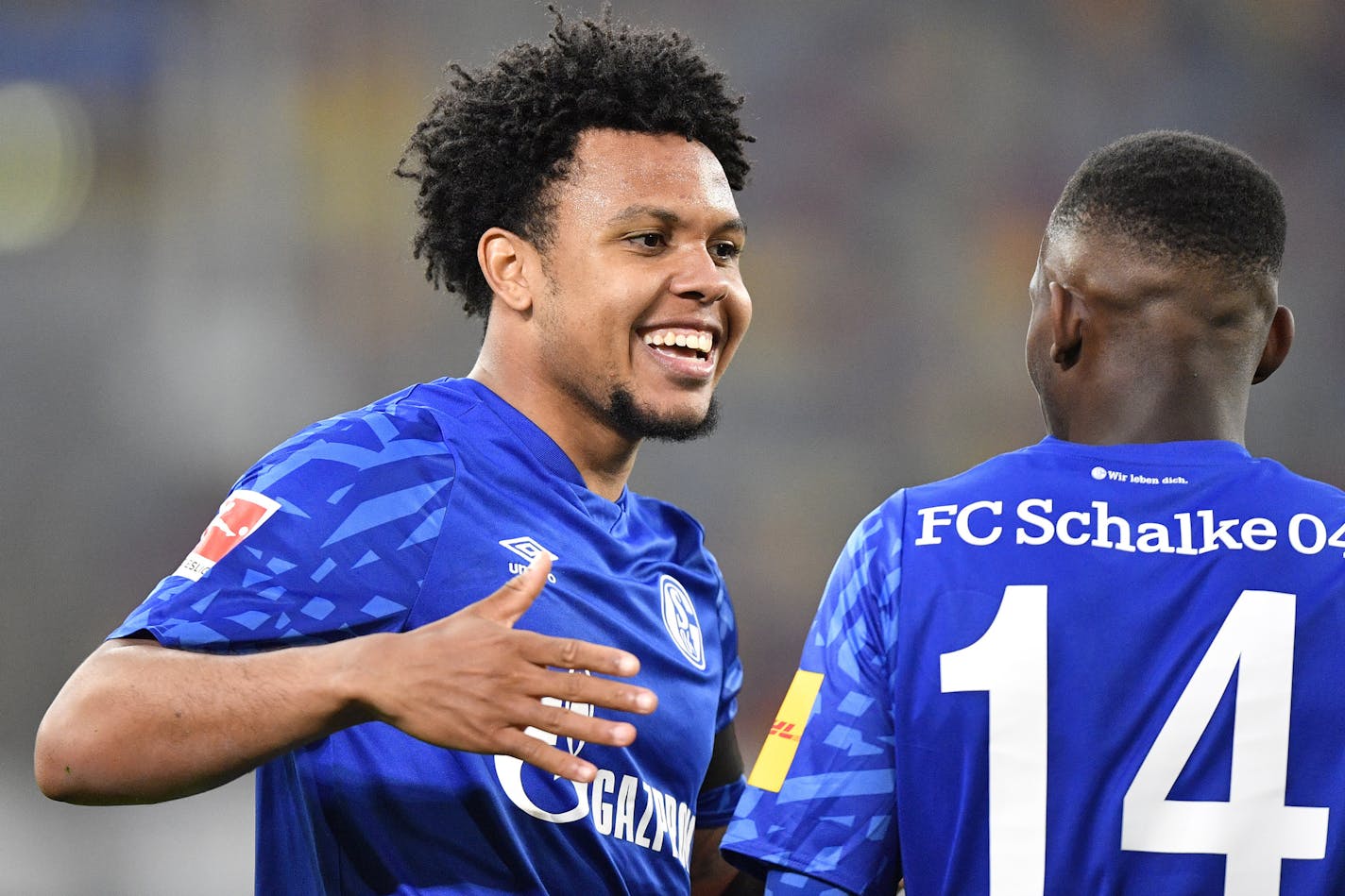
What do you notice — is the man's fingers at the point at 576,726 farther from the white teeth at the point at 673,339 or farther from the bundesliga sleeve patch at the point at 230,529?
the white teeth at the point at 673,339

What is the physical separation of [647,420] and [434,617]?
2.15ft

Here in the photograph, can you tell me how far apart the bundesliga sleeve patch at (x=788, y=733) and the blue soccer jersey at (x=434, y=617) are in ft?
1.58

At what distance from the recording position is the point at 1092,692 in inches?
63.9

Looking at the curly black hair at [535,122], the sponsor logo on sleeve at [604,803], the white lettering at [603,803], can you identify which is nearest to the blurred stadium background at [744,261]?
the curly black hair at [535,122]

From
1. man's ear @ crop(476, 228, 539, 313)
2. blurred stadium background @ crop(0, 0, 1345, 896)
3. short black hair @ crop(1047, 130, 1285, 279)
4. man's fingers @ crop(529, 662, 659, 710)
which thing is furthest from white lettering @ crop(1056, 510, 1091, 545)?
blurred stadium background @ crop(0, 0, 1345, 896)

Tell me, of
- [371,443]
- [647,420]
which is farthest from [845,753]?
[647,420]

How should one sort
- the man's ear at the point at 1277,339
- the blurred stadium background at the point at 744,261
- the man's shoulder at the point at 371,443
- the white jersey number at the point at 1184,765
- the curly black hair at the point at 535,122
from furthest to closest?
the blurred stadium background at the point at 744,261
the curly black hair at the point at 535,122
the man's shoulder at the point at 371,443
the man's ear at the point at 1277,339
the white jersey number at the point at 1184,765

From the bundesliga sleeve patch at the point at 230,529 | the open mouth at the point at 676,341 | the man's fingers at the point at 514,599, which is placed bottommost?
the man's fingers at the point at 514,599

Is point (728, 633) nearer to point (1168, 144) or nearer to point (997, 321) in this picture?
point (1168, 144)

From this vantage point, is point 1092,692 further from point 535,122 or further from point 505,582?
point 535,122

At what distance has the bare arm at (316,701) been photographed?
5.43ft

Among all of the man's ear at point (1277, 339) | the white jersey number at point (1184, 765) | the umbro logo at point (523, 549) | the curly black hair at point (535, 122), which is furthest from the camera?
the curly black hair at point (535, 122)

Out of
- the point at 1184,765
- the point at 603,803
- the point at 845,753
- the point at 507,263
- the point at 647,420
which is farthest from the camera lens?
the point at 507,263

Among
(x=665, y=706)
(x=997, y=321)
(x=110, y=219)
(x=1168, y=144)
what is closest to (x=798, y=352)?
(x=997, y=321)
